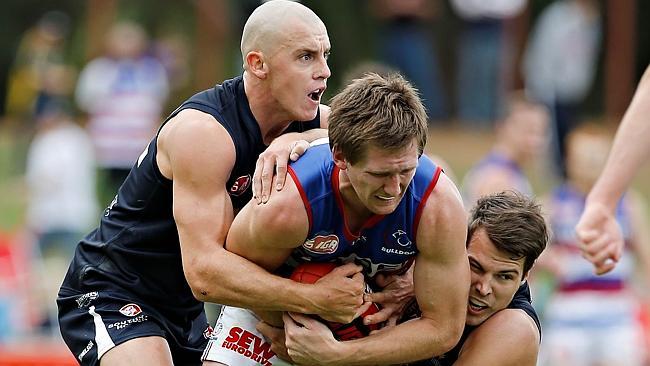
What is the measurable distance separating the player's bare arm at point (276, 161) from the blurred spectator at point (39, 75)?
12.8m

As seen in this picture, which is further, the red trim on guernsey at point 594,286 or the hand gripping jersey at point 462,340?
the red trim on guernsey at point 594,286

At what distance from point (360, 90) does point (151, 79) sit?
12.0 meters

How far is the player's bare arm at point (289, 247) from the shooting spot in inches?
197

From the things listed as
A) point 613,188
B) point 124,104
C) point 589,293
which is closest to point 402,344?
point 613,188

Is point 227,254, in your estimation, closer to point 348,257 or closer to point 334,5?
point 348,257

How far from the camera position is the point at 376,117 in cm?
485

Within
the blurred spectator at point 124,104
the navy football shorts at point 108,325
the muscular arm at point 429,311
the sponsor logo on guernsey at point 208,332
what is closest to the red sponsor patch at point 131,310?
the navy football shorts at point 108,325

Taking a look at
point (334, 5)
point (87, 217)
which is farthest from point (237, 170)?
point (334, 5)

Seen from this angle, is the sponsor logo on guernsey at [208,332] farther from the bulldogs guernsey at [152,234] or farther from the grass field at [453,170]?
the grass field at [453,170]

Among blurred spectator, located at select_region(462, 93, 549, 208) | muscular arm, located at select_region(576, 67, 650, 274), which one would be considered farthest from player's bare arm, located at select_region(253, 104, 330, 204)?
blurred spectator, located at select_region(462, 93, 549, 208)

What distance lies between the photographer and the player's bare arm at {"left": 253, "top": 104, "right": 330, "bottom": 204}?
5.08m

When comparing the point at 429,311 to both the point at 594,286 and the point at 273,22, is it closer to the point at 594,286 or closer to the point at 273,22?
the point at 273,22

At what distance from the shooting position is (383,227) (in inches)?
200

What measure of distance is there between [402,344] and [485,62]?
39.1ft
